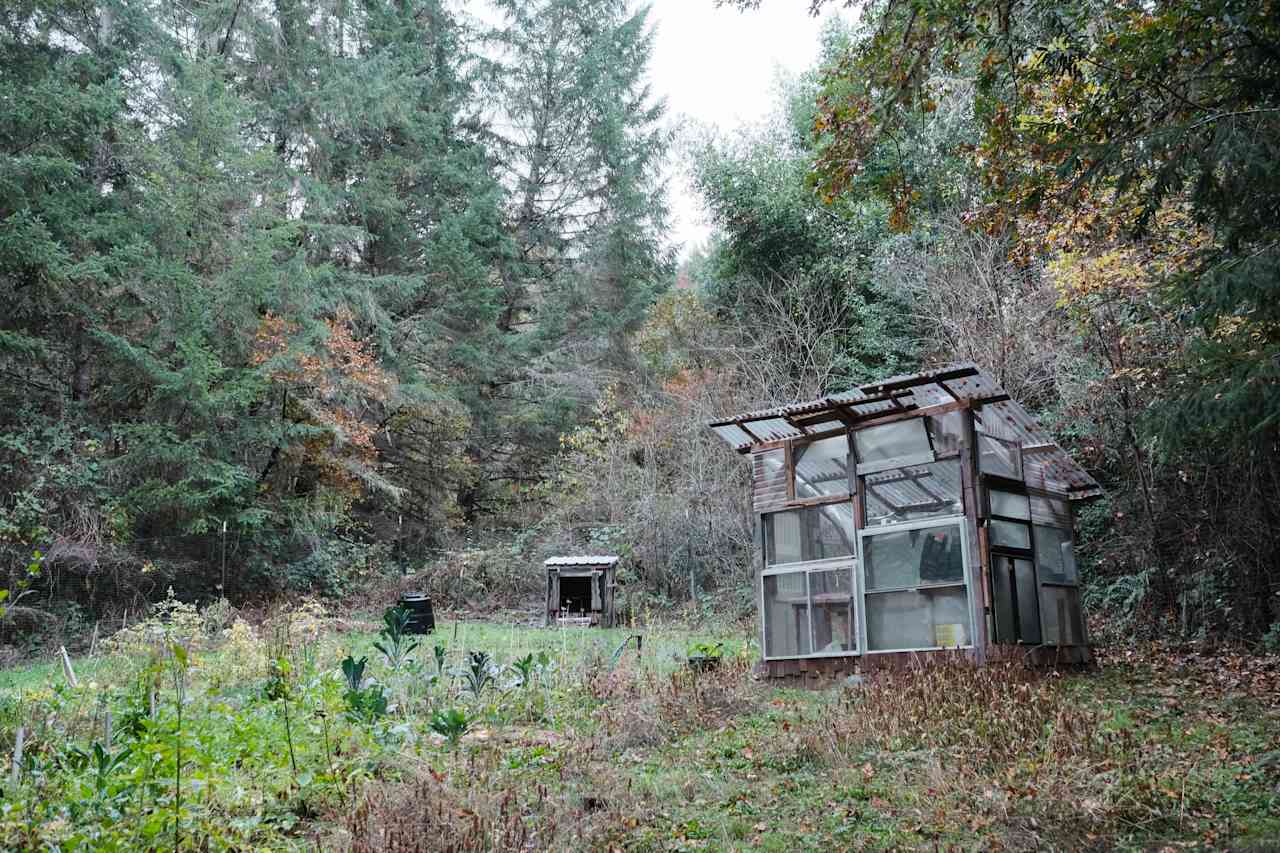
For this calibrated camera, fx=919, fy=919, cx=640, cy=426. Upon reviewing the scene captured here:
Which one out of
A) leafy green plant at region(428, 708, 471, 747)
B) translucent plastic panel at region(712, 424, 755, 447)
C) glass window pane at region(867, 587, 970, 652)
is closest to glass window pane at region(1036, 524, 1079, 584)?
glass window pane at region(867, 587, 970, 652)

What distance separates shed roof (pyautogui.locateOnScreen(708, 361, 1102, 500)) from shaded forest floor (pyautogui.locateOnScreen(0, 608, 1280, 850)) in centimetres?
253

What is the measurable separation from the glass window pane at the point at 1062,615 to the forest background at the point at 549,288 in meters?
1.86

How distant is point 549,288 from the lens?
21.5m

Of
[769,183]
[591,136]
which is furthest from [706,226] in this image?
[591,136]

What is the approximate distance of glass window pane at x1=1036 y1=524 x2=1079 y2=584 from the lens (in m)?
9.10

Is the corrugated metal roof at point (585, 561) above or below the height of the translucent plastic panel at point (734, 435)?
below

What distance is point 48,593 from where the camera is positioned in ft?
41.9

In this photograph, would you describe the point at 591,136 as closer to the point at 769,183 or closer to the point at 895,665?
the point at 769,183

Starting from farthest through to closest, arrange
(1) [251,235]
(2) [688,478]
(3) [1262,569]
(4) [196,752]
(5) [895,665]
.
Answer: (2) [688,478], (1) [251,235], (3) [1262,569], (5) [895,665], (4) [196,752]

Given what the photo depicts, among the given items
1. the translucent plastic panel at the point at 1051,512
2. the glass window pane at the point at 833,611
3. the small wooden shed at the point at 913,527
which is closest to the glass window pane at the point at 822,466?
the small wooden shed at the point at 913,527

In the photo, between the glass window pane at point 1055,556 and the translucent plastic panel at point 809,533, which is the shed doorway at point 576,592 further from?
the glass window pane at point 1055,556

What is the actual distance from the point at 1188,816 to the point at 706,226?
15.9 m

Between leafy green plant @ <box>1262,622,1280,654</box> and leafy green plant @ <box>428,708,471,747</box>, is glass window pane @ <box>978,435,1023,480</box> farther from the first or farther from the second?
leafy green plant @ <box>428,708,471,747</box>

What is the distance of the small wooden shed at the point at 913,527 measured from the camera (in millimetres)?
8336
